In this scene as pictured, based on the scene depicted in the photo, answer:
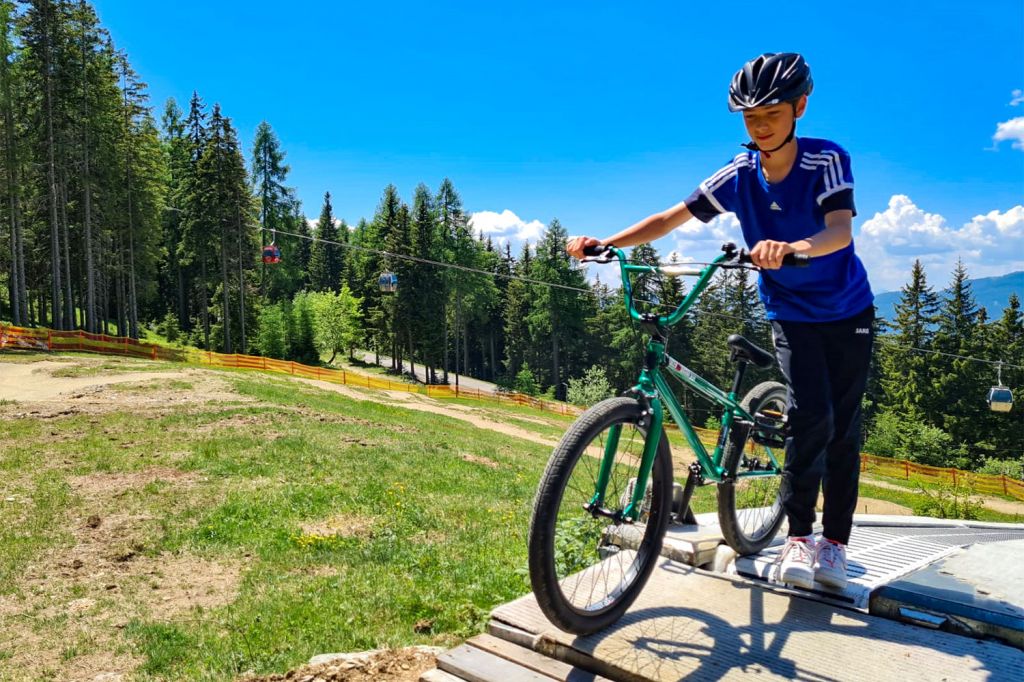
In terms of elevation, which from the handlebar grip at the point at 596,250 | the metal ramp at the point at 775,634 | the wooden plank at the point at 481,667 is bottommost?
the wooden plank at the point at 481,667

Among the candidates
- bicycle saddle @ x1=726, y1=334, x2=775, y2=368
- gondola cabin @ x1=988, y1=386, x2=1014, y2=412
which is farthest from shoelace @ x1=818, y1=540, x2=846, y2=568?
gondola cabin @ x1=988, y1=386, x2=1014, y2=412

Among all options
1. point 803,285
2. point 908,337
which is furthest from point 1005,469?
point 803,285

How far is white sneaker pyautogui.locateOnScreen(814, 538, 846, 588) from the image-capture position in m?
3.28

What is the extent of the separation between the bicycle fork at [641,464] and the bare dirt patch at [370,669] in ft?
3.85

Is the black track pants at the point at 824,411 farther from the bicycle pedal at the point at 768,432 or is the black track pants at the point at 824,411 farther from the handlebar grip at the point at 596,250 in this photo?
the handlebar grip at the point at 596,250

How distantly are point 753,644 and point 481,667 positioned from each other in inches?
46.1

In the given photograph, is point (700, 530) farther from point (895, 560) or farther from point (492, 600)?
point (492, 600)

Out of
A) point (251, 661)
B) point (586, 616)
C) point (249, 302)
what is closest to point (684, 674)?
point (586, 616)

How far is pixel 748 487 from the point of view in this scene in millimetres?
4625

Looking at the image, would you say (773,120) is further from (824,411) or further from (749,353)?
(824,411)

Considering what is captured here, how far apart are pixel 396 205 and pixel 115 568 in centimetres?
5988

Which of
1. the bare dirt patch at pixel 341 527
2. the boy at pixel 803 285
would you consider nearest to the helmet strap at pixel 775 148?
the boy at pixel 803 285

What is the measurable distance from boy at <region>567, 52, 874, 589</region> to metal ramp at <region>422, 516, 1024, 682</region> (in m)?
0.25

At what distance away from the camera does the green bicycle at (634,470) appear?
2.65 metres
